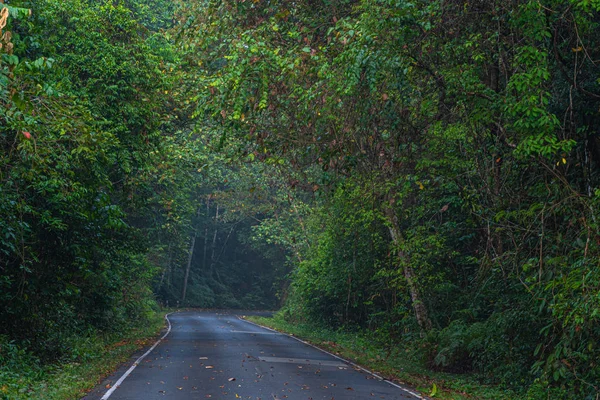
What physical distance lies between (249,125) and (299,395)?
524 cm

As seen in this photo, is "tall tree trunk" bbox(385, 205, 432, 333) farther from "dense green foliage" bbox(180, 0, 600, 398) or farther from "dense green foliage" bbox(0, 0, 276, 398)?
"dense green foliage" bbox(0, 0, 276, 398)

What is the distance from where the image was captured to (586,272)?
940 centimetres

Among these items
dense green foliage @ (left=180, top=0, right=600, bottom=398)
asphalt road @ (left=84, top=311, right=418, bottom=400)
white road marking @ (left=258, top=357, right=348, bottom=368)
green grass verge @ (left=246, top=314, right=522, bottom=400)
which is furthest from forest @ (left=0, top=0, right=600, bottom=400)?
white road marking @ (left=258, top=357, right=348, bottom=368)

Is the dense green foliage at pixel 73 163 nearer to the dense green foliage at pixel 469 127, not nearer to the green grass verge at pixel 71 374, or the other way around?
the green grass verge at pixel 71 374

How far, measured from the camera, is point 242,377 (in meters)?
12.6

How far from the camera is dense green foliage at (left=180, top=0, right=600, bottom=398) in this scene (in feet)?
34.0

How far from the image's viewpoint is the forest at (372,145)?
411 inches

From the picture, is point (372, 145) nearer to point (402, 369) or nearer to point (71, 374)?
point (402, 369)

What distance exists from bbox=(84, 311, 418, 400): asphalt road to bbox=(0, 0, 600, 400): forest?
1.93 meters

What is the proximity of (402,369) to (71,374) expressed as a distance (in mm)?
7701

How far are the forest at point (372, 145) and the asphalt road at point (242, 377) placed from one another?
193 cm

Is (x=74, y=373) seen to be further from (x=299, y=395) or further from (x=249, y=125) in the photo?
(x=249, y=125)

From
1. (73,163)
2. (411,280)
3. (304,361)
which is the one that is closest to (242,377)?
(304,361)

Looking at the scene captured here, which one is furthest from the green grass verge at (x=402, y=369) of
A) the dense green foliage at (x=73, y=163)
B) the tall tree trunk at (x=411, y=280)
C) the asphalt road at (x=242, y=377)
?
the dense green foliage at (x=73, y=163)
